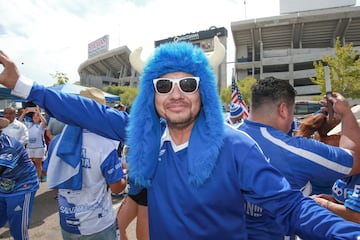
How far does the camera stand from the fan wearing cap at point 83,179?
7.54 ft

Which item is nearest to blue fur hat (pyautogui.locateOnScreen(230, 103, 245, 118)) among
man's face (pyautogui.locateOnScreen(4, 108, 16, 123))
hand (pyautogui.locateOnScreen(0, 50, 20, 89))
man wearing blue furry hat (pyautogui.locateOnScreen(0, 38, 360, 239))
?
man wearing blue furry hat (pyautogui.locateOnScreen(0, 38, 360, 239))

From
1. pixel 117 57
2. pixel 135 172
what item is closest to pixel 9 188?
pixel 135 172

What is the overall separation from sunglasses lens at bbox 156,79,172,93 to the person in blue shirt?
2.86 ft

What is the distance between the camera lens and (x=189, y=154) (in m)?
1.47

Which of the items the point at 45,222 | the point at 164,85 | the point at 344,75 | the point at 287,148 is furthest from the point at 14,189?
the point at 344,75

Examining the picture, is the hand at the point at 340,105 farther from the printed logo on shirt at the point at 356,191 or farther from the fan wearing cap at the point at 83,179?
the fan wearing cap at the point at 83,179

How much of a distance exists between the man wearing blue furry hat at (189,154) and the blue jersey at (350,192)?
3.02 feet

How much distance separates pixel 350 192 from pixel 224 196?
1.19 meters

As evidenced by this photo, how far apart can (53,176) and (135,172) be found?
1132 millimetres

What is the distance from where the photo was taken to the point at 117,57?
2581 inches

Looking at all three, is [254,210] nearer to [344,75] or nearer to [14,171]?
[14,171]

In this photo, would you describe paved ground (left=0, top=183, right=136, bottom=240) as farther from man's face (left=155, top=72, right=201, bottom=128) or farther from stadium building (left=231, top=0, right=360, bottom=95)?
stadium building (left=231, top=0, right=360, bottom=95)

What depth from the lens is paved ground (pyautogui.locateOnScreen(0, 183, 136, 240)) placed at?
13.9ft

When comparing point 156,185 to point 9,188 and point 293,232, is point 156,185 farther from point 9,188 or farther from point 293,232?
point 9,188
